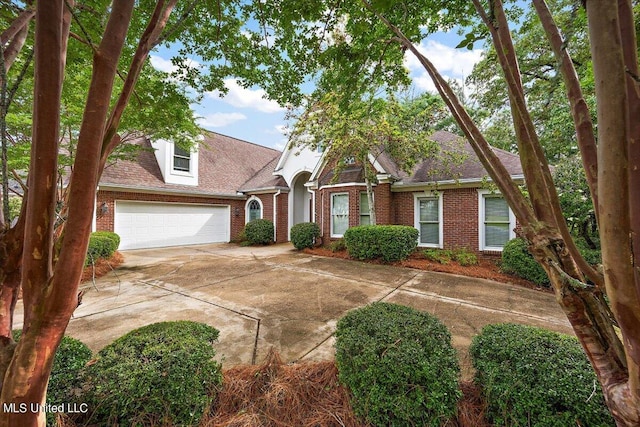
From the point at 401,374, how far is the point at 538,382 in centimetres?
86

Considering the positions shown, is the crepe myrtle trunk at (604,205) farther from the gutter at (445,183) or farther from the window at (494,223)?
the window at (494,223)

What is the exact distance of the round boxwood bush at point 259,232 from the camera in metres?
12.3

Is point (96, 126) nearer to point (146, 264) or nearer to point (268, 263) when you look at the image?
point (268, 263)

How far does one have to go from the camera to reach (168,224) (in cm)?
1160

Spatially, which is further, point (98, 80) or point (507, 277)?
point (507, 277)

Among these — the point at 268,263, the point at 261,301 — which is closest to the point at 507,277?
the point at 261,301

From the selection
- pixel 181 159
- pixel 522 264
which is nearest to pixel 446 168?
pixel 522 264

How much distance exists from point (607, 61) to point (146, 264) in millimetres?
9473

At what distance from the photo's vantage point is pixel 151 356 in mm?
1896

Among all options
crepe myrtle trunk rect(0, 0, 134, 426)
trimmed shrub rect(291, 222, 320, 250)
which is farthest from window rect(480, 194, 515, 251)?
crepe myrtle trunk rect(0, 0, 134, 426)

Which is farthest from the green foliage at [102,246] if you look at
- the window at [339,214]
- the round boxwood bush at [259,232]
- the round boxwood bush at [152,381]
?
the window at [339,214]

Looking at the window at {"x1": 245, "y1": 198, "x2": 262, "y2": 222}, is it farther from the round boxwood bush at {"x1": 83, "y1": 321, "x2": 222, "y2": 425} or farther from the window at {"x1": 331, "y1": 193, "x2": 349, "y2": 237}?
the round boxwood bush at {"x1": 83, "y1": 321, "x2": 222, "y2": 425}

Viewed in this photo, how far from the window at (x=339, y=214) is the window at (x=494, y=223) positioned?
474 cm

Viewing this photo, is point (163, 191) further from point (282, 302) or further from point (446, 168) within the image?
point (446, 168)
